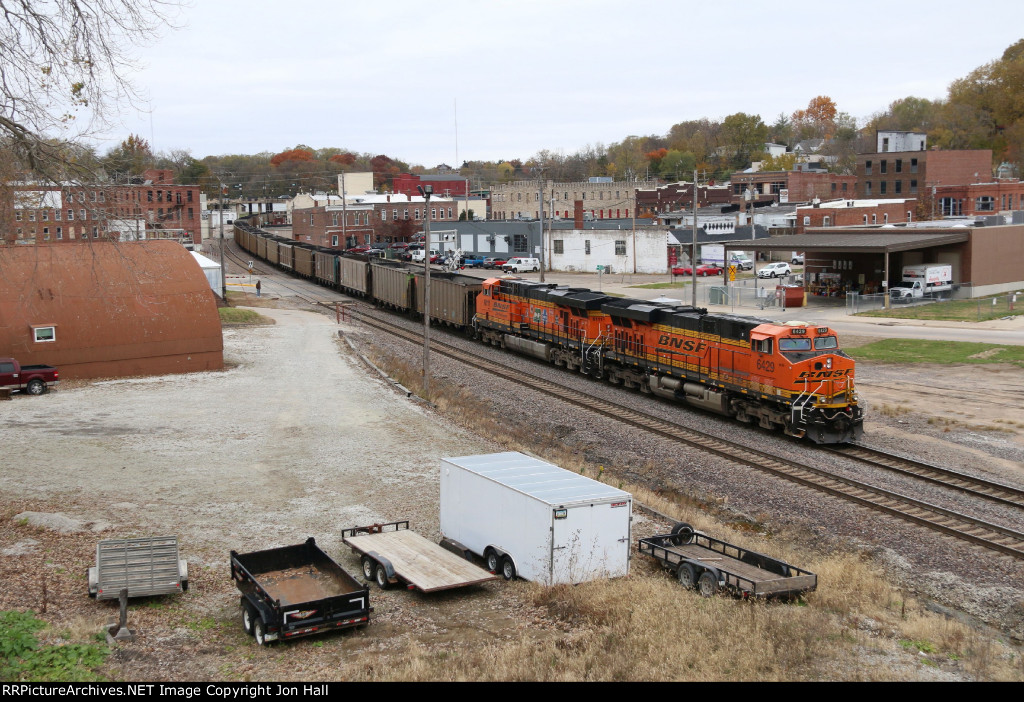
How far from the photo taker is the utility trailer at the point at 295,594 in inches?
511

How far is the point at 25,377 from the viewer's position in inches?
1288

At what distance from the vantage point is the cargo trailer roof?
15656mm

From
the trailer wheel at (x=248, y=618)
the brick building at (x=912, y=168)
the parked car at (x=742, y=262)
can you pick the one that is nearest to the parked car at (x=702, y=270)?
the parked car at (x=742, y=262)

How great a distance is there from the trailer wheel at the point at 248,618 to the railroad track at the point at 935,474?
1679 centimetres

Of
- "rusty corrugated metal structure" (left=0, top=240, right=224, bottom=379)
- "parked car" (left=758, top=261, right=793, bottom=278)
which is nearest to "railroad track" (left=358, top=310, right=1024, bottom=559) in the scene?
"rusty corrugated metal structure" (left=0, top=240, right=224, bottom=379)

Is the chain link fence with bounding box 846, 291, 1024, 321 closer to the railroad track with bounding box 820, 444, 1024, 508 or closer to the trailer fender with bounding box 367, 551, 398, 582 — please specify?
the railroad track with bounding box 820, 444, 1024, 508

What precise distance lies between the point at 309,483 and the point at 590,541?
8805mm

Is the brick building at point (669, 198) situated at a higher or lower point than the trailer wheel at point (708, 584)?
higher

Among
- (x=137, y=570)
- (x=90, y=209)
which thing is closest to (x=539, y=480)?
(x=137, y=570)

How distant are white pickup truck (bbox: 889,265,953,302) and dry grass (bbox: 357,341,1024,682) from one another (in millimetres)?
46322

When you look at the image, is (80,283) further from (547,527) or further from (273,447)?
(547,527)

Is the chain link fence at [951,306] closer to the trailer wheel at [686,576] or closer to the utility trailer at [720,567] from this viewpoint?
the utility trailer at [720,567]

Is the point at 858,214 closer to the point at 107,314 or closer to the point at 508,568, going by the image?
the point at 107,314
